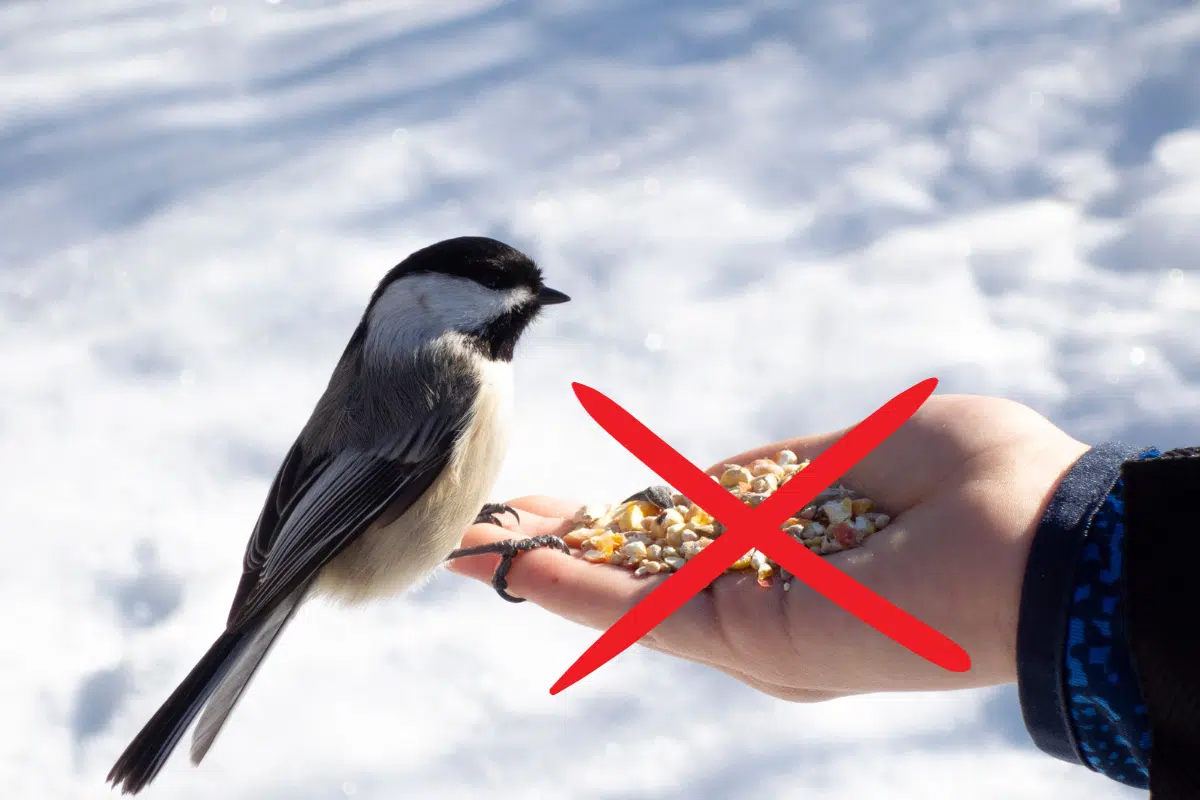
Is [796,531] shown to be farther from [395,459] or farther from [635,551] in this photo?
[395,459]

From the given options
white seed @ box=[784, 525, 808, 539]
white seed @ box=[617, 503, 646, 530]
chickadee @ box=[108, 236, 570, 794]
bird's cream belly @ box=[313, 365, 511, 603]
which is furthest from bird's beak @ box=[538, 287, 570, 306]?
white seed @ box=[784, 525, 808, 539]

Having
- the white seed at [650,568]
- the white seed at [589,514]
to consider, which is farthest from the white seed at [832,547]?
the white seed at [589,514]

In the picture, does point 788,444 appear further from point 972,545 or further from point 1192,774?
point 1192,774

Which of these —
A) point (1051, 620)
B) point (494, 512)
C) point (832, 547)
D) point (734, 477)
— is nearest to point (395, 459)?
point (494, 512)

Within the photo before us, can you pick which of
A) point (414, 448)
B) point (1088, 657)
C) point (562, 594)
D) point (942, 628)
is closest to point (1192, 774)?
point (1088, 657)


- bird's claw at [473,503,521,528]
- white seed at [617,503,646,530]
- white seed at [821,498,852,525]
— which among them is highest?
white seed at [821,498,852,525]

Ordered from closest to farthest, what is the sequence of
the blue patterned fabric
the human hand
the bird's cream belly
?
the blue patterned fabric → the human hand → the bird's cream belly

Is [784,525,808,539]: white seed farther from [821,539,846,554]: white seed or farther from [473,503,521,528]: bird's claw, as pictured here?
[473,503,521,528]: bird's claw

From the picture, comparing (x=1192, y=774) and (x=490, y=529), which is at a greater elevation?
(x=1192, y=774)
